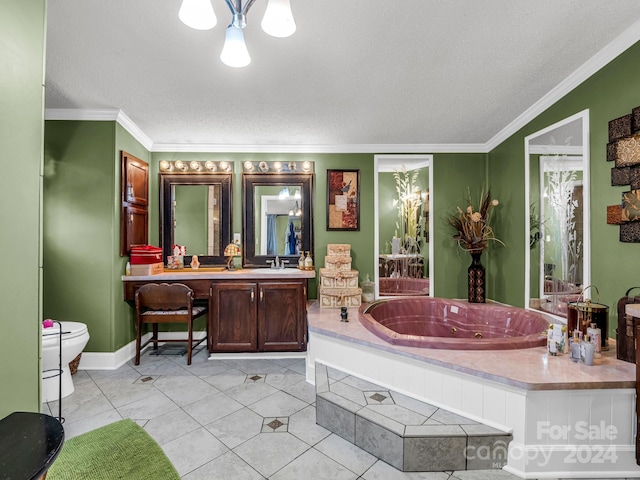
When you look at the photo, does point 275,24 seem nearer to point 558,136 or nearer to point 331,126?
point 331,126

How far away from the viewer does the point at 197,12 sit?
43.8 inches

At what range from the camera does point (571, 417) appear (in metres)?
1.63

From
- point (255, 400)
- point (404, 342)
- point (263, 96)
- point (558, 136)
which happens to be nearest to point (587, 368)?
point (404, 342)

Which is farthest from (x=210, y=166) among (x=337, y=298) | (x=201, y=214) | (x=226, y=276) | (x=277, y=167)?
(x=337, y=298)

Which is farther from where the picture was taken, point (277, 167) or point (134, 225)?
point (277, 167)

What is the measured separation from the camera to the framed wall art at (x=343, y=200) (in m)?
3.71

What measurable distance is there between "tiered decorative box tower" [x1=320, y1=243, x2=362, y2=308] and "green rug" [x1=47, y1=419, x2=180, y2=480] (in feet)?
6.26

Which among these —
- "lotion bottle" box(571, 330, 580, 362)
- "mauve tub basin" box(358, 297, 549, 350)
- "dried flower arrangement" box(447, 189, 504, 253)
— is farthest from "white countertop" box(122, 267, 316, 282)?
"lotion bottle" box(571, 330, 580, 362)

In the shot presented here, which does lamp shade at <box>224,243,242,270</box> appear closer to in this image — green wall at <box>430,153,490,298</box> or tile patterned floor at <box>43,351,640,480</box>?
tile patterned floor at <box>43,351,640,480</box>

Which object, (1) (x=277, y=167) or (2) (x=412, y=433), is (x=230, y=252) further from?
(2) (x=412, y=433)

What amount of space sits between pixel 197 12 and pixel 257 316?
2642 millimetres

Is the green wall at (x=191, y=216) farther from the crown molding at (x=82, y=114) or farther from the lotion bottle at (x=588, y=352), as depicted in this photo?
the lotion bottle at (x=588, y=352)

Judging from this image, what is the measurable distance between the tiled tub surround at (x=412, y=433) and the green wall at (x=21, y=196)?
153 cm

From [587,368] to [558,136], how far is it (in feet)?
5.86
